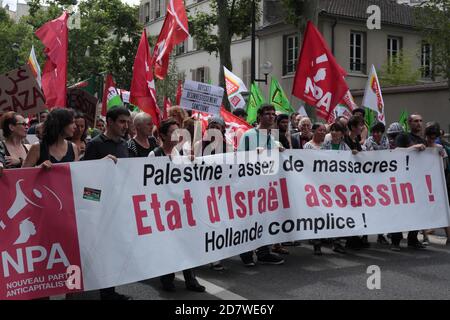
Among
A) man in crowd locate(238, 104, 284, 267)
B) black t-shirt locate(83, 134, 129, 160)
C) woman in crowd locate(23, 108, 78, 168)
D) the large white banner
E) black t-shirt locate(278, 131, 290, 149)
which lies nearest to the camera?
the large white banner

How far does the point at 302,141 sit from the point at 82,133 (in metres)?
3.58

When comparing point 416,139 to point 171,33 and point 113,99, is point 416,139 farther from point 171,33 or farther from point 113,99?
point 113,99

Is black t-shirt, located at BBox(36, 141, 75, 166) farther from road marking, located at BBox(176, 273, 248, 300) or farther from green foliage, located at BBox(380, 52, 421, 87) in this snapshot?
green foliage, located at BBox(380, 52, 421, 87)

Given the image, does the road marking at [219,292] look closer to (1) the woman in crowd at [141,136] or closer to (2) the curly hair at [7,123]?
(1) the woman in crowd at [141,136]

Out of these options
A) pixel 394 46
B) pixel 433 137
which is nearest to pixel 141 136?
pixel 433 137

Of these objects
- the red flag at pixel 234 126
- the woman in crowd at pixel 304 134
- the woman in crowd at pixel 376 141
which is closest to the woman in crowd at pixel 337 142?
the woman in crowd at pixel 376 141

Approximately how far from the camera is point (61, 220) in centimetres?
496

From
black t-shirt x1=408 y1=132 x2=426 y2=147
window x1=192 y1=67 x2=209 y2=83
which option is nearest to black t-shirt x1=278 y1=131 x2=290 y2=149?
black t-shirt x1=408 y1=132 x2=426 y2=147

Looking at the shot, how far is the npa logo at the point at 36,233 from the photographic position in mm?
4684

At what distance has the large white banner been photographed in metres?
4.93

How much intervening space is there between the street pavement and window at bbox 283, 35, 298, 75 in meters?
24.4

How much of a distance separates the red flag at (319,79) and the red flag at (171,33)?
175cm

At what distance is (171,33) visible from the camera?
8.80 metres

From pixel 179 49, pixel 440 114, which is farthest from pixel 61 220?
pixel 179 49
